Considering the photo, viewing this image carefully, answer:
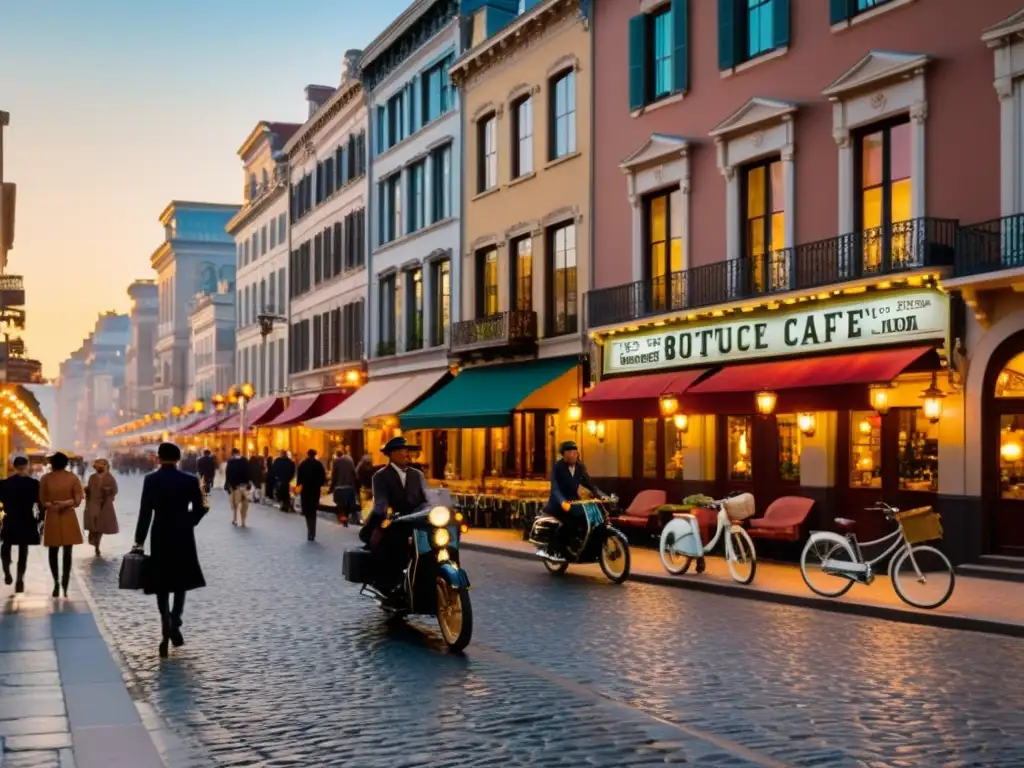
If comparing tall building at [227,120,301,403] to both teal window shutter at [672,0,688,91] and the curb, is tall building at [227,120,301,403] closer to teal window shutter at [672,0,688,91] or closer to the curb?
teal window shutter at [672,0,688,91]

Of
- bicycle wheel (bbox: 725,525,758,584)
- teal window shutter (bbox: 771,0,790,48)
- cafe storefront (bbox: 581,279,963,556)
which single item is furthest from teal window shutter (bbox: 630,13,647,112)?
bicycle wheel (bbox: 725,525,758,584)

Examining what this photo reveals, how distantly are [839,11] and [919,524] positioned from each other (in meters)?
9.21

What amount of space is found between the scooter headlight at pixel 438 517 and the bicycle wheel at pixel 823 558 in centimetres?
556

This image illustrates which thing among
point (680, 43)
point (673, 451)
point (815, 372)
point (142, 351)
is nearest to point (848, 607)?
point (815, 372)

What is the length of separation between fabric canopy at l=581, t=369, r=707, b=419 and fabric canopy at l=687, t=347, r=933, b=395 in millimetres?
679

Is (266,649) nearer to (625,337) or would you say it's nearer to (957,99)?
(957,99)

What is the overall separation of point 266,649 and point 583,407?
1509cm

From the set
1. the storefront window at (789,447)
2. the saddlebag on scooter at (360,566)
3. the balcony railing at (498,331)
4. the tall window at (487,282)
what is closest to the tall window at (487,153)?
the tall window at (487,282)

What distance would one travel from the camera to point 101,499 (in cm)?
2139

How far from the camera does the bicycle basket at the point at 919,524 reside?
14.7 m

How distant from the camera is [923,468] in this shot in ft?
63.0

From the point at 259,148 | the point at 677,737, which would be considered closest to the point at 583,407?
the point at 677,737

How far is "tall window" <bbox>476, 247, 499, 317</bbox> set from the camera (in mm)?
33603

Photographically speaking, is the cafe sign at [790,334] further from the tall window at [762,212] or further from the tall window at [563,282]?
the tall window at [563,282]
